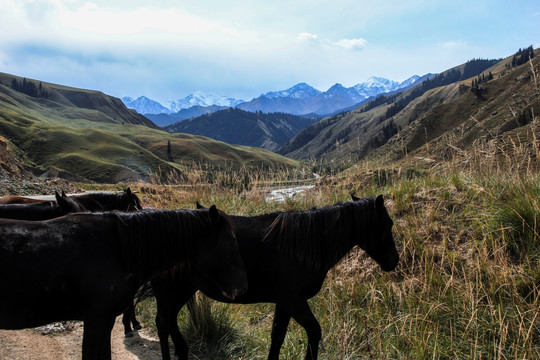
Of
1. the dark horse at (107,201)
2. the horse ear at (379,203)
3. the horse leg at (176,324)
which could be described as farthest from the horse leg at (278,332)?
the dark horse at (107,201)

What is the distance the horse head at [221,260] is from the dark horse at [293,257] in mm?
306

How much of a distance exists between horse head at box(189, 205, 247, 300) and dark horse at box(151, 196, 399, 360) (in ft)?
1.00

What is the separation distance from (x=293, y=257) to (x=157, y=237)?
1512 millimetres

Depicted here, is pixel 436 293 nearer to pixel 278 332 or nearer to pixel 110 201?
pixel 278 332

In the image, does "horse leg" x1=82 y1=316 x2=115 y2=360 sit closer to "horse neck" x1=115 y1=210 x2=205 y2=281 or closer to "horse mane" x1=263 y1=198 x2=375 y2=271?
"horse neck" x1=115 y1=210 x2=205 y2=281

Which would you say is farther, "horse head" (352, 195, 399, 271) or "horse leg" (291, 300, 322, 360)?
"horse head" (352, 195, 399, 271)

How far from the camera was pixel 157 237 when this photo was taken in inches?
142

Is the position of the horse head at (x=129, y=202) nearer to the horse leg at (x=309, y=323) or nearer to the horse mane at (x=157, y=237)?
the horse mane at (x=157, y=237)

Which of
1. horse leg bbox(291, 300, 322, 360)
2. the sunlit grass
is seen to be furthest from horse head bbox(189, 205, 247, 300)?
the sunlit grass

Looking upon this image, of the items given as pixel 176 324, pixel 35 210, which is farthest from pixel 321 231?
pixel 35 210

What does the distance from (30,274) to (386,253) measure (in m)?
3.83

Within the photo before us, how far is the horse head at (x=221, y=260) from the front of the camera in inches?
140

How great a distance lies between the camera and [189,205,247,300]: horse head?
355 cm

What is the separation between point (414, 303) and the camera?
480 centimetres
